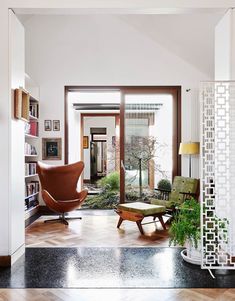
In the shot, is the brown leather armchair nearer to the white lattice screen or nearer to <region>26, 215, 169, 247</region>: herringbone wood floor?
<region>26, 215, 169, 247</region>: herringbone wood floor

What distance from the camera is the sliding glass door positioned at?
20.9 feet

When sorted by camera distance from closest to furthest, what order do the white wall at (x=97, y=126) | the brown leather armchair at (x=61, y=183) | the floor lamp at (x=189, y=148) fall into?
the brown leather armchair at (x=61, y=183), the floor lamp at (x=189, y=148), the white wall at (x=97, y=126)

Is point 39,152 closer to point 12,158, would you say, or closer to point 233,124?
point 12,158

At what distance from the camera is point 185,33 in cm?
556

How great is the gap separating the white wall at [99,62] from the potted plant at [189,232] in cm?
296

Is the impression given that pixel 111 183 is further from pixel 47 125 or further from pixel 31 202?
pixel 31 202

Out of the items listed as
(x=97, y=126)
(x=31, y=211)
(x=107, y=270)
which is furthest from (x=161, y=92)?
(x=97, y=126)

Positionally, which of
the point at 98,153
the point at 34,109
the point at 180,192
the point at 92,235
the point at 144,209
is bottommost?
the point at 92,235

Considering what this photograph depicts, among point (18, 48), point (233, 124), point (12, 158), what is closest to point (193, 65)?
point (233, 124)

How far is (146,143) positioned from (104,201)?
1833 mm

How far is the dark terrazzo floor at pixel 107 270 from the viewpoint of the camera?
2.79 metres

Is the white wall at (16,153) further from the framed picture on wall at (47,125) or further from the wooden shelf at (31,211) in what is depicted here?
the framed picture on wall at (47,125)

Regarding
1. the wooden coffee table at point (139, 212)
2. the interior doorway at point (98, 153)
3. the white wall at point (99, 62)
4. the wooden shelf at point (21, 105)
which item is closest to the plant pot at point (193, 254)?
the wooden coffee table at point (139, 212)

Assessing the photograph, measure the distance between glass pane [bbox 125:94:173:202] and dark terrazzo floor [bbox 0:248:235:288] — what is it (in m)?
2.69
